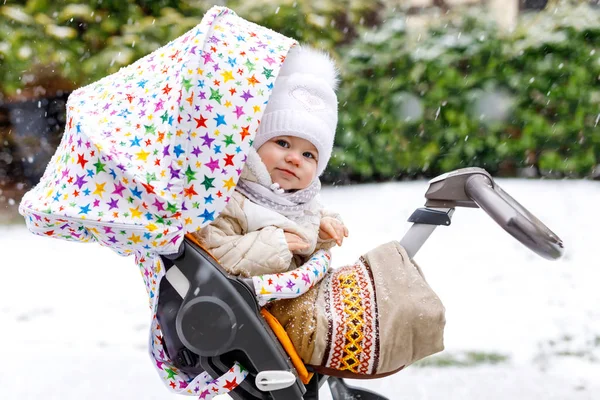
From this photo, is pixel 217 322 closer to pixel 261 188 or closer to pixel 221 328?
pixel 221 328

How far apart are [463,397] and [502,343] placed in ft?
2.00

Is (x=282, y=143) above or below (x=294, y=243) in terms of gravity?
above

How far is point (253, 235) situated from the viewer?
4.51 ft

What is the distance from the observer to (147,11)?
543 centimetres

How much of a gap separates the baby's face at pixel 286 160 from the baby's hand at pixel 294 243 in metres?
0.13

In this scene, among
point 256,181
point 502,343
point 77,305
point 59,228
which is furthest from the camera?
point 77,305

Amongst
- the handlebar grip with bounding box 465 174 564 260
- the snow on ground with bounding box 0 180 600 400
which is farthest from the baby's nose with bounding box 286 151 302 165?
the snow on ground with bounding box 0 180 600 400

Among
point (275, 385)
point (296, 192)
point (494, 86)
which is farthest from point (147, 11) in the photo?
point (275, 385)

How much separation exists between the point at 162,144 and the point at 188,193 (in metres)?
0.11

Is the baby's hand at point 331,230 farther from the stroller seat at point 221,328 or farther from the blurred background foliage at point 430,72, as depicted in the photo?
the blurred background foliage at point 430,72

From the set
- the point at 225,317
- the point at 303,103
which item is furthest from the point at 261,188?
the point at 225,317

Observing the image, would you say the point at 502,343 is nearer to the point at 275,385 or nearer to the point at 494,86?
the point at 275,385

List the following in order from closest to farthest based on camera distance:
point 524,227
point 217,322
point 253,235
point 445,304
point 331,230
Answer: point 524,227 → point 217,322 → point 253,235 → point 331,230 → point 445,304

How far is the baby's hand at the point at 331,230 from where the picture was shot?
159cm
